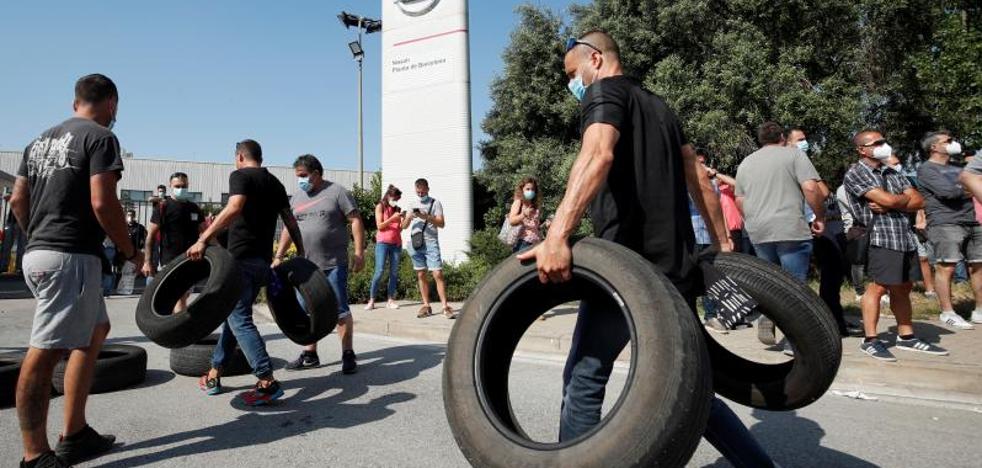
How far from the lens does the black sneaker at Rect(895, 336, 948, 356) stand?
496 cm

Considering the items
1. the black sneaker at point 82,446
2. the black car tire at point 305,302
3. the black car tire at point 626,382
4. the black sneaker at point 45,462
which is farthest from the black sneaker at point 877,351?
the black sneaker at point 45,462

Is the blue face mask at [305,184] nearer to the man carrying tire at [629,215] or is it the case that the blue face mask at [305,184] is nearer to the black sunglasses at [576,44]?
the black sunglasses at [576,44]

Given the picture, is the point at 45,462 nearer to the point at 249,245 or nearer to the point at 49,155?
the point at 49,155

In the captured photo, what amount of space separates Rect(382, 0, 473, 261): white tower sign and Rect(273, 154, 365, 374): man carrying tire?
9.09 m

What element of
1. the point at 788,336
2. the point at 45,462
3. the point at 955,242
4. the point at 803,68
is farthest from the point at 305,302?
the point at 803,68

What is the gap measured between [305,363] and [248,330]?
Result: 1.33 meters

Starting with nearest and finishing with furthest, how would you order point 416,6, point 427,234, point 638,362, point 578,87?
point 638,362
point 578,87
point 427,234
point 416,6

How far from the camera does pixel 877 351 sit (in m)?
4.89

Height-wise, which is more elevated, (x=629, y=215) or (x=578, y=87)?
(x=578, y=87)

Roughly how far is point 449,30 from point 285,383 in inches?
488

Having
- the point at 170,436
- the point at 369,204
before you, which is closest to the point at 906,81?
the point at 369,204

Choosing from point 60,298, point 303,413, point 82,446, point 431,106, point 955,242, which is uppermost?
point 431,106

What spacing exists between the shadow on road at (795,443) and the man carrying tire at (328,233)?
3.41m

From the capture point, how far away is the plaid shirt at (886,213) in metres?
4.99
